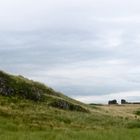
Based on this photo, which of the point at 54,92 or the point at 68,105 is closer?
the point at 68,105

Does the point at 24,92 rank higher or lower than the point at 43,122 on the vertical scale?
higher

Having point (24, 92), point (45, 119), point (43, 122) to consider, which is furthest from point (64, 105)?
point (43, 122)

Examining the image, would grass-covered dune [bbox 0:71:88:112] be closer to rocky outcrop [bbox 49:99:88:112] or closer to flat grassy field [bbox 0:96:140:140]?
rocky outcrop [bbox 49:99:88:112]

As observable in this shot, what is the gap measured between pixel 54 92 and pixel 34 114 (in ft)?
81.6

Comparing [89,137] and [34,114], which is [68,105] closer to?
[34,114]

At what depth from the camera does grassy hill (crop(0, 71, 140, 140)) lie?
1156 inches

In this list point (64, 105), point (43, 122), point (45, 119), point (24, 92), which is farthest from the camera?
point (64, 105)

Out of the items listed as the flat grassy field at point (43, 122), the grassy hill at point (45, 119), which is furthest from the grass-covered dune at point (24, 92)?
the flat grassy field at point (43, 122)

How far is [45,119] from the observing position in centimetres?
4750

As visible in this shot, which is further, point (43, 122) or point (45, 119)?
point (45, 119)

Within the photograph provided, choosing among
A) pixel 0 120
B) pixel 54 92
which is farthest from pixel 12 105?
pixel 54 92

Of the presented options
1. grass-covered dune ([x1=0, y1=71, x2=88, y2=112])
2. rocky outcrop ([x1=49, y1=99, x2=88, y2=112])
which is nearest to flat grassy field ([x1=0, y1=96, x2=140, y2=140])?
grass-covered dune ([x1=0, y1=71, x2=88, y2=112])

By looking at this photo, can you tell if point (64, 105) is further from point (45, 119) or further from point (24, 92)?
point (45, 119)

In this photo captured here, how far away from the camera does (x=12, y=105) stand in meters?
53.8
